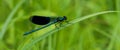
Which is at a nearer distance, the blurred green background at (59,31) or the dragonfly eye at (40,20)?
the dragonfly eye at (40,20)

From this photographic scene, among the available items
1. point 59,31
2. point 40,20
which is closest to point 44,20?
point 40,20

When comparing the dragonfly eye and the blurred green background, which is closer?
the dragonfly eye

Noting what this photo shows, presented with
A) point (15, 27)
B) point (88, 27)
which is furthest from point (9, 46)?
point (88, 27)

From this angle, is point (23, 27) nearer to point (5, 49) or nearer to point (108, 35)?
point (5, 49)

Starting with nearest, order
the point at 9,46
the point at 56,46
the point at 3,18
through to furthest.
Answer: the point at 56,46, the point at 9,46, the point at 3,18
